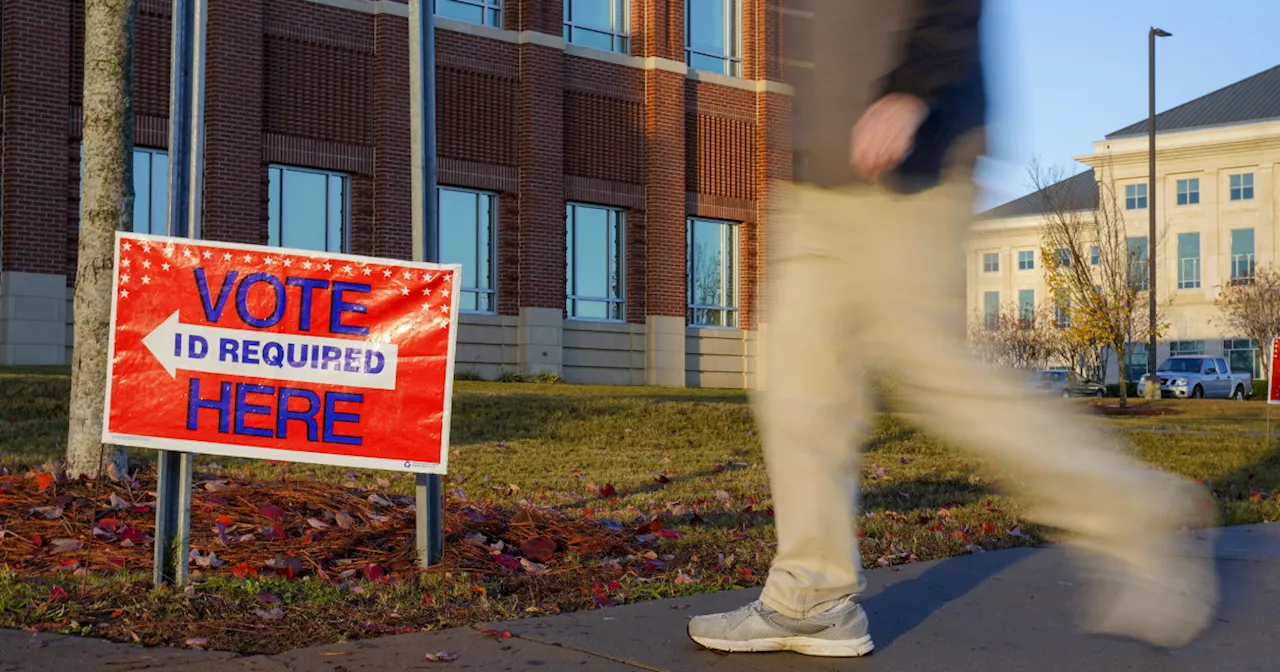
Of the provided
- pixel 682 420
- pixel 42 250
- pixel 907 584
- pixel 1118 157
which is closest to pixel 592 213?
pixel 42 250

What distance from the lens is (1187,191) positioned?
57875 mm

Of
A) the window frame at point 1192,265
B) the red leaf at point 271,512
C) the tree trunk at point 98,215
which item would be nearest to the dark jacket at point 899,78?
the red leaf at point 271,512

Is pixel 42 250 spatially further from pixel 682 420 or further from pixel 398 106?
pixel 682 420

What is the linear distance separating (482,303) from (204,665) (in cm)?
2126

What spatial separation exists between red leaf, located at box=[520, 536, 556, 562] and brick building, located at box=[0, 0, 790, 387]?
1698 cm

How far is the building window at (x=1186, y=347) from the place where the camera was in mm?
58312

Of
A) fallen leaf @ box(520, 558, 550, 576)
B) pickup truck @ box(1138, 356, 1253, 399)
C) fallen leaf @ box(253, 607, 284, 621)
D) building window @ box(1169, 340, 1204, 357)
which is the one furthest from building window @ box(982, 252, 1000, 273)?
fallen leaf @ box(253, 607, 284, 621)

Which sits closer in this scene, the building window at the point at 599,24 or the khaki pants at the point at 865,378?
the khaki pants at the point at 865,378

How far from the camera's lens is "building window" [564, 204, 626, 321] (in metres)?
25.2

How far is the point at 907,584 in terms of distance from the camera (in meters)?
4.02

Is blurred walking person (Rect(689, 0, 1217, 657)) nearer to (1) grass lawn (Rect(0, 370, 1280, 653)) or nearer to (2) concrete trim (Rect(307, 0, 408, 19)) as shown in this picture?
(1) grass lawn (Rect(0, 370, 1280, 653))

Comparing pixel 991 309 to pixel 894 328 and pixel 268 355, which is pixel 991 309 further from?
pixel 894 328

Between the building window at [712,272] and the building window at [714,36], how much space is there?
335 centimetres

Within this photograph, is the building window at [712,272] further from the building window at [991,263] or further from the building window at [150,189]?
the building window at [991,263]
